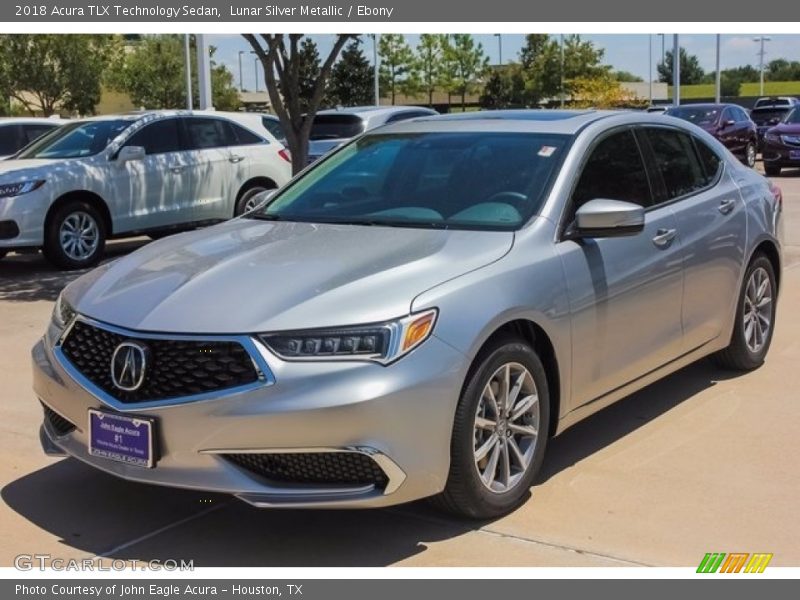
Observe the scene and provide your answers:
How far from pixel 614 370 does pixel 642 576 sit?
1310mm

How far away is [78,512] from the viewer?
438 cm

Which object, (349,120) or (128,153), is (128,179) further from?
(349,120)

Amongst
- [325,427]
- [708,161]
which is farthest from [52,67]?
[325,427]

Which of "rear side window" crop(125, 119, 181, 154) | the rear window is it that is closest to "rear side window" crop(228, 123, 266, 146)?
"rear side window" crop(125, 119, 181, 154)

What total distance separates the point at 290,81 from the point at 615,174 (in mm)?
5789

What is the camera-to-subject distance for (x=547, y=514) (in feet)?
14.2

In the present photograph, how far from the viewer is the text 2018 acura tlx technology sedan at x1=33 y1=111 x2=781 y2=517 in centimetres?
370

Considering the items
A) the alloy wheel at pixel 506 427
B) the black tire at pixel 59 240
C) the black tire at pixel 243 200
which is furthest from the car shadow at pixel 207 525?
the black tire at pixel 243 200

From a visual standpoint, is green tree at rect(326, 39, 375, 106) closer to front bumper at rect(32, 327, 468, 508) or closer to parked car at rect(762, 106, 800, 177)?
parked car at rect(762, 106, 800, 177)

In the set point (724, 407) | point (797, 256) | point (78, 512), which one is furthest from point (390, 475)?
point (797, 256)

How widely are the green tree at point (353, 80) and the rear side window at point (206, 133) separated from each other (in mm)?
39940

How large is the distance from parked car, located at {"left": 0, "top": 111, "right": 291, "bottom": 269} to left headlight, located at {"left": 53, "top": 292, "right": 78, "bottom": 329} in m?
6.48

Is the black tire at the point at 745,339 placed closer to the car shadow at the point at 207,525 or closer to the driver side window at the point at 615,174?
the driver side window at the point at 615,174

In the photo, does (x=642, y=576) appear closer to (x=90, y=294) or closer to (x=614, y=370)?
(x=614, y=370)
